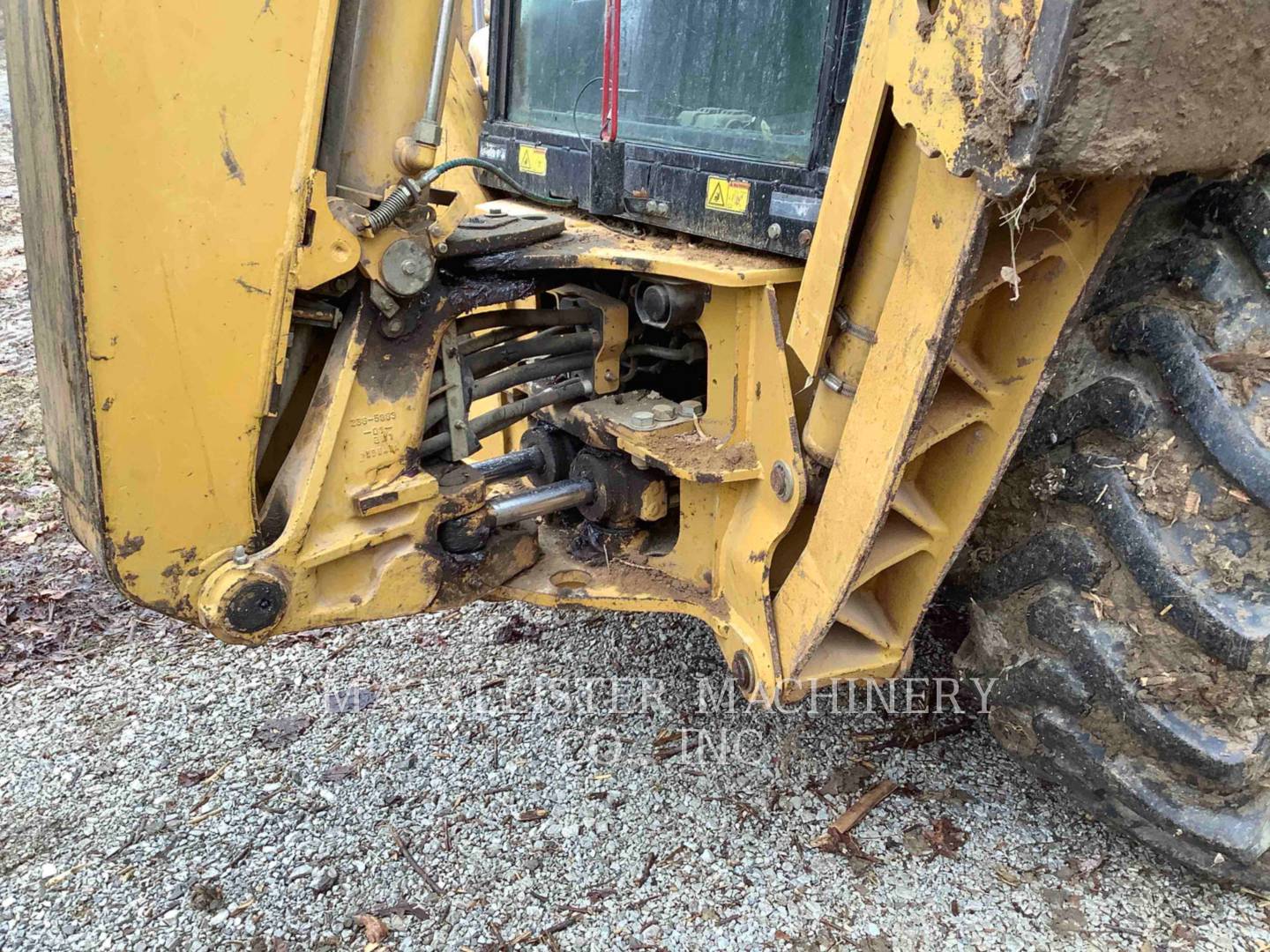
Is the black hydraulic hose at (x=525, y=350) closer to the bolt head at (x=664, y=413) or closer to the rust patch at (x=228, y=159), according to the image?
the bolt head at (x=664, y=413)

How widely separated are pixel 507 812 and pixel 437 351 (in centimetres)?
119

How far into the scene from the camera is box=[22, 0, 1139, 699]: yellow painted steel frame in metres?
1.47

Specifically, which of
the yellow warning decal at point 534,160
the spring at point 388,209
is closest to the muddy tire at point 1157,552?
the spring at point 388,209

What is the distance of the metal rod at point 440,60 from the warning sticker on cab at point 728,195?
0.63 m

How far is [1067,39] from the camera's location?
1.07 m

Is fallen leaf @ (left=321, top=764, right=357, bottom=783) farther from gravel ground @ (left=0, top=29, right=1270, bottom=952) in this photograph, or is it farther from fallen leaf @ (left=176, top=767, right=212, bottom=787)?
fallen leaf @ (left=176, top=767, right=212, bottom=787)

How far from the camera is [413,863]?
221 cm

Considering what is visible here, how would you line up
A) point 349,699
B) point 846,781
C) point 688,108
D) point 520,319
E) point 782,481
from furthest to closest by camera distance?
1. point 349,699
2. point 846,781
3. point 520,319
4. point 688,108
5. point 782,481

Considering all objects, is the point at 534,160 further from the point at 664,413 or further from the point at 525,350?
the point at 664,413

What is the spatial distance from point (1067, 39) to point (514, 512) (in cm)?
152

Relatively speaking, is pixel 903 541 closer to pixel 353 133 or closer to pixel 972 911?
pixel 972 911

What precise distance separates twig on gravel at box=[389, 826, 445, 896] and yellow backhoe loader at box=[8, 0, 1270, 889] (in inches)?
23.9

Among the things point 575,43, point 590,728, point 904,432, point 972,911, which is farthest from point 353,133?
point 972,911

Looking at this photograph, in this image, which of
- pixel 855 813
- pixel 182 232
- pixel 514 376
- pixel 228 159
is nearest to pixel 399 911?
pixel 855 813
